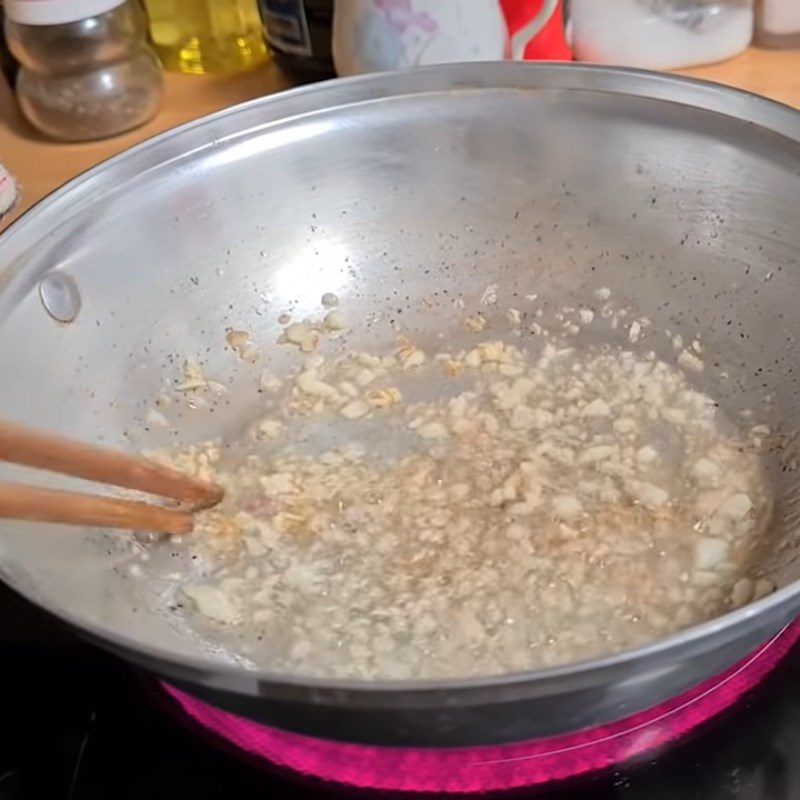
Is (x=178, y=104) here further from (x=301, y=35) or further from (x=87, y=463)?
(x=87, y=463)

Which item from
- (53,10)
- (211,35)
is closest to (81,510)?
(53,10)

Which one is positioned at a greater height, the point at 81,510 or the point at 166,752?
the point at 81,510

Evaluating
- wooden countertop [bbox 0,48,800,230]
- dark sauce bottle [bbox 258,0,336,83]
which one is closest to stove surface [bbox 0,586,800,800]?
wooden countertop [bbox 0,48,800,230]

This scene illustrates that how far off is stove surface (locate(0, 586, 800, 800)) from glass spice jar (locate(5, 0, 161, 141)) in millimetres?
459

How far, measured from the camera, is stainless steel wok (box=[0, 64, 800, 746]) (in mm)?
621

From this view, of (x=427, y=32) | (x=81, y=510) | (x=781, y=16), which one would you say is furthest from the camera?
(x=781, y=16)

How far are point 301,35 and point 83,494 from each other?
18.1 inches

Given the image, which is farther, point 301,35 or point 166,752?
point 301,35

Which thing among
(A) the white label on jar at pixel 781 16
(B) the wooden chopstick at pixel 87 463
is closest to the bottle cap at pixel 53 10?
(B) the wooden chopstick at pixel 87 463

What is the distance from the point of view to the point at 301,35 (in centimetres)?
81

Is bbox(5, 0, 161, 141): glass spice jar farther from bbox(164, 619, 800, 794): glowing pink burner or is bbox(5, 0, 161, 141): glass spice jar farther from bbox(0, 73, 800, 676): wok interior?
bbox(164, 619, 800, 794): glowing pink burner

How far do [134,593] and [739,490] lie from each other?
0.33 m

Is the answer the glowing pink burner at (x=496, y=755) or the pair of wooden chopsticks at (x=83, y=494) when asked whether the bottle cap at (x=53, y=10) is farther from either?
the glowing pink burner at (x=496, y=755)

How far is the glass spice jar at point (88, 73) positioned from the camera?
2.64ft
